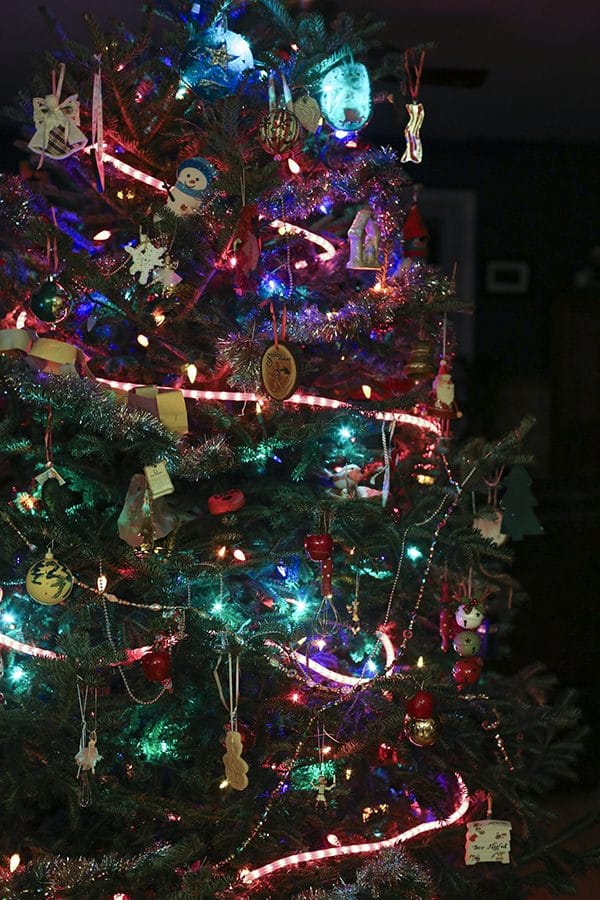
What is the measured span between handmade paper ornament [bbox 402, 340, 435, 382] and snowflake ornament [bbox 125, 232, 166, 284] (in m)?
0.50

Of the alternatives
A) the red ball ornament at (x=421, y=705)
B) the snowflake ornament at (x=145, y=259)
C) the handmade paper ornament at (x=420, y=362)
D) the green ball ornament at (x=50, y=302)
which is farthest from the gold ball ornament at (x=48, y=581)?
the handmade paper ornament at (x=420, y=362)

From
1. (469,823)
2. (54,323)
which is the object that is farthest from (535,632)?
(54,323)

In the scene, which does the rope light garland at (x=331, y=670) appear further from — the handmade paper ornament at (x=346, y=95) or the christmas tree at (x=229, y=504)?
the handmade paper ornament at (x=346, y=95)

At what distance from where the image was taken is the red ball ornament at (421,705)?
60.4 inches

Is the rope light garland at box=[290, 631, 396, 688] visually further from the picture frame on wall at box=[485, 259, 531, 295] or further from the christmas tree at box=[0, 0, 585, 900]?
the picture frame on wall at box=[485, 259, 531, 295]

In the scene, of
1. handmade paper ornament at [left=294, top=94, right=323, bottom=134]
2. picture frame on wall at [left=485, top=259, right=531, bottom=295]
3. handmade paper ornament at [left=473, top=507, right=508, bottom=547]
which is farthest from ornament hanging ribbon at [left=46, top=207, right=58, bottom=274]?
picture frame on wall at [left=485, top=259, right=531, bottom=295]

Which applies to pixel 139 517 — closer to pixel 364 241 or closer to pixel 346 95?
pixel 364 241

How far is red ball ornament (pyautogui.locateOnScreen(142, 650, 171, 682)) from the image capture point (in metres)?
1.49

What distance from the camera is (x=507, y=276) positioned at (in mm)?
3596

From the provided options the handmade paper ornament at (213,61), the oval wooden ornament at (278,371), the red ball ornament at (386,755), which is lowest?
the red ball ornament at (386,755)

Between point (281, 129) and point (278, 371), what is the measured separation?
0.40 metres

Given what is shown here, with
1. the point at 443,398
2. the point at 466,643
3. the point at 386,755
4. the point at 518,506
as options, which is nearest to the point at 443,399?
the point at 443,398

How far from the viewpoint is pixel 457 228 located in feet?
11.8

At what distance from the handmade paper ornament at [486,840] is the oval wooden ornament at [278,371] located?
882 mm
